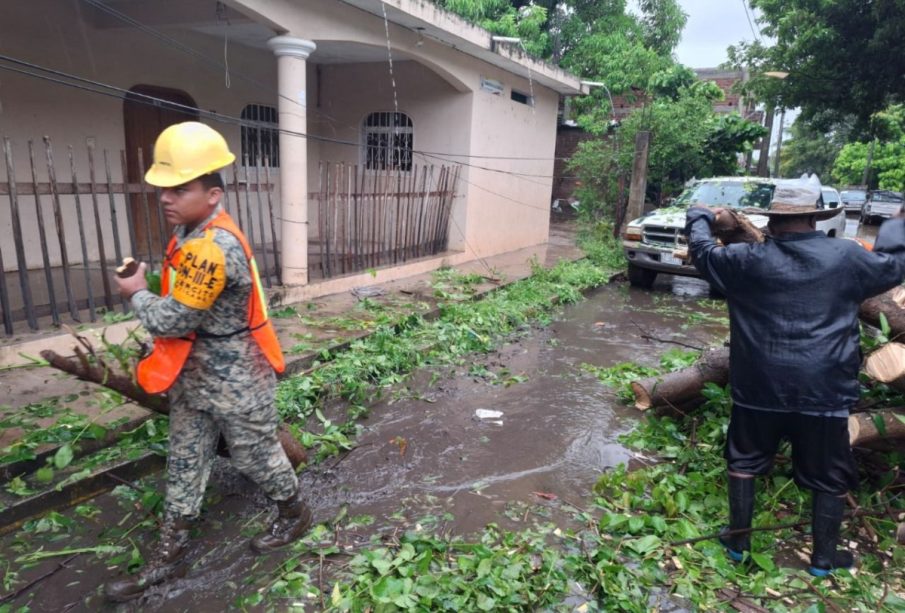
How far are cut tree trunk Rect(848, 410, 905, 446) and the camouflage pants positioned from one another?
2.98m

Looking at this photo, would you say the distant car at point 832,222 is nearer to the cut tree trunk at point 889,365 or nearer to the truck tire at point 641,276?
the truck tire at point 641,276

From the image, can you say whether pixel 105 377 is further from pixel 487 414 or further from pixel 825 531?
pixel 825 531

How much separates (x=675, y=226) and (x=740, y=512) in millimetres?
7060

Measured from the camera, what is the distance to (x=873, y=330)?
4.15m

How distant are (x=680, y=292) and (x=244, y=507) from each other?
870 centimetres

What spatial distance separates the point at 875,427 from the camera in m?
3.30

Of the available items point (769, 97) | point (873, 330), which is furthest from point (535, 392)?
point (769, 97)

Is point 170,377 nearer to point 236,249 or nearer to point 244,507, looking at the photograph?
point 236,249

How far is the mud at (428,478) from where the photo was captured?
286 cm


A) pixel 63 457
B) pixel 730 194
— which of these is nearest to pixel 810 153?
pixel 730 194

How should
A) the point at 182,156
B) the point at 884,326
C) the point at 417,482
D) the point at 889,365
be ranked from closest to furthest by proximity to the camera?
the point at 182,156 → the point at 889,365 → the point at 884,326 → the point at 417,482

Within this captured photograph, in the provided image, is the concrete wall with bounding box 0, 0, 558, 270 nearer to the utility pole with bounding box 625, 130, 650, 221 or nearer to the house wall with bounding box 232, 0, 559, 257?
the house wall with bounding box 232, 0, 559, 257

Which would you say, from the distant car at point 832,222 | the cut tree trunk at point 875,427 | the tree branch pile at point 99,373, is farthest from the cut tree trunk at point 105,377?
the distant car at point 832,222

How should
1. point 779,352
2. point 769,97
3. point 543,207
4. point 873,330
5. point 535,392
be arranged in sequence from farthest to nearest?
point 769,97 < point 543,207 < point 535,392 < point 873,330 < point 779,352
